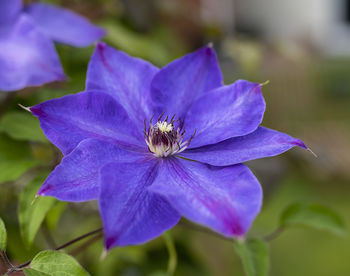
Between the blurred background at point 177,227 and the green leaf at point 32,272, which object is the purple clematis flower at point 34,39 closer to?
the blurred background at point 177,227

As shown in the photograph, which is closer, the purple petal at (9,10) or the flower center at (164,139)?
the flower center at (164,139)

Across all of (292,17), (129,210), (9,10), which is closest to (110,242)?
(129,210)

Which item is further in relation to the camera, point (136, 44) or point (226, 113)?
point (136, 44)

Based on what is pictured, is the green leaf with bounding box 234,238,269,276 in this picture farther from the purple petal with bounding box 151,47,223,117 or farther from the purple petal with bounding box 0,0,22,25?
the purple petal with bounding box 0,0,22,25

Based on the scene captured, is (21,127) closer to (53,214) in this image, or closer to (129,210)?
(53,214)

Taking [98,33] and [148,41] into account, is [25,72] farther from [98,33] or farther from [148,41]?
[148,41]

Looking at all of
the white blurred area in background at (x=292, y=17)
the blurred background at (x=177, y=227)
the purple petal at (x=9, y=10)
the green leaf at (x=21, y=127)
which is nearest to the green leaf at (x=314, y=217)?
the blurred background at (x=177, y=227)

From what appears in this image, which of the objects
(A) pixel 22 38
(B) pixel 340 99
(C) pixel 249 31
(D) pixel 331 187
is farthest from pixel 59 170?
(C) pixel 249 31
